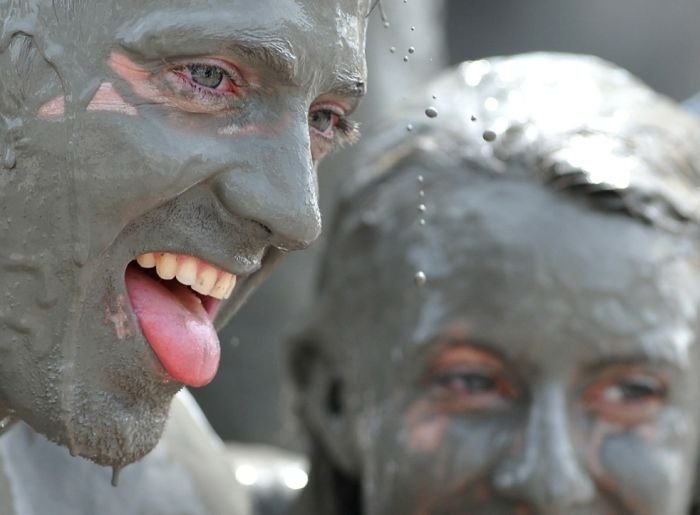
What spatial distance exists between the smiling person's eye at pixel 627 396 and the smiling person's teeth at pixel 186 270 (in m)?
1.12

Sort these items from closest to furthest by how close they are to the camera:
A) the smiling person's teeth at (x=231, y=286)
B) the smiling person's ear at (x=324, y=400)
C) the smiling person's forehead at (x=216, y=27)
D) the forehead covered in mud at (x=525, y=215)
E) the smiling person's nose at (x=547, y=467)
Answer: the smiling person's forehead at (x=216, y=27), the smiling person's teeth at (x=231, y=286), the smiling person's nose at (x=547, y=467), the forehead covered in mud at (x=525, y=215), the smiling person's ear at (x=324, y=400)

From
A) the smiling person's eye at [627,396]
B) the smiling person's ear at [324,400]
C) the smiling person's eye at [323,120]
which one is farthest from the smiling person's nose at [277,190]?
the smiling person's ear at [324,400]

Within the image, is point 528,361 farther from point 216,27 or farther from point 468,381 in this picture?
point 216,27

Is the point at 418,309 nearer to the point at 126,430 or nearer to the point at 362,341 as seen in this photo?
the point at 362,341

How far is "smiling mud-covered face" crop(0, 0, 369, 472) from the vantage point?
1485 mm

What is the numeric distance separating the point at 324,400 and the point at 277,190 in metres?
1.41

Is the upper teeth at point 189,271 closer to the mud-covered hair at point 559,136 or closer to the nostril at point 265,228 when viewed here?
the nostril at point 265,228

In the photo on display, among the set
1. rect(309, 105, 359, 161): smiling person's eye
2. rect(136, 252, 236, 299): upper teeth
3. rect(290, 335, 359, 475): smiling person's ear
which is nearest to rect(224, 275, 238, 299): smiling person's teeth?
rect(136, 252, 236, 299): upper teeth

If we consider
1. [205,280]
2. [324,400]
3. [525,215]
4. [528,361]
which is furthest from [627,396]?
[205,280]

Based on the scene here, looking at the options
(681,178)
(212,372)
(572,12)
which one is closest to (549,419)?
(681,178)

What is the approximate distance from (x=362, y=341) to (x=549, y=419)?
0.38 meters

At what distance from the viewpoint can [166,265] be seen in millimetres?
1549

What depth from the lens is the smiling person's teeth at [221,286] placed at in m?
1.58

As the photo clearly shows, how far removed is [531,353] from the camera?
8.29 ft
